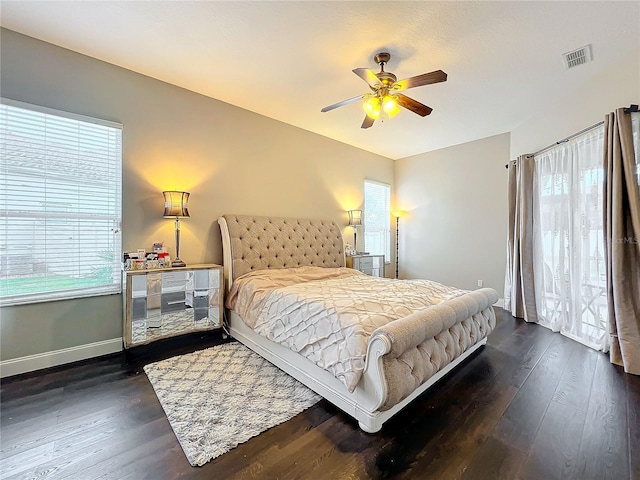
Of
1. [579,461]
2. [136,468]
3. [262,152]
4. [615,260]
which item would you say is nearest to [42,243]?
[136,468]

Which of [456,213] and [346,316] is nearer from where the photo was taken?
[346,316]

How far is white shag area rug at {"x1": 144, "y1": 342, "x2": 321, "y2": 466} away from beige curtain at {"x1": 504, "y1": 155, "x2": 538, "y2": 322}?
132 inches

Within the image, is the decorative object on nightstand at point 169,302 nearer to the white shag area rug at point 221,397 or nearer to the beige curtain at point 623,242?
the white shag area rug at point 221,397

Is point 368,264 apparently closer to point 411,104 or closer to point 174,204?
point 411,104

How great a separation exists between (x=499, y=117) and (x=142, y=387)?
5.05 metres

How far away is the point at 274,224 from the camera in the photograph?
3.78 m

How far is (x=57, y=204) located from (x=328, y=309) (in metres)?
2.59

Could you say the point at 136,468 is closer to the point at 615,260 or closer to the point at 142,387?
the point at 142,387

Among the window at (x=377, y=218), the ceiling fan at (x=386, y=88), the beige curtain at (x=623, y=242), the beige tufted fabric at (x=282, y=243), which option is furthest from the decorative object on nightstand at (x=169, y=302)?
the beige curtain at (x=623, y=242)

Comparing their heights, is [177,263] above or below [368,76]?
below

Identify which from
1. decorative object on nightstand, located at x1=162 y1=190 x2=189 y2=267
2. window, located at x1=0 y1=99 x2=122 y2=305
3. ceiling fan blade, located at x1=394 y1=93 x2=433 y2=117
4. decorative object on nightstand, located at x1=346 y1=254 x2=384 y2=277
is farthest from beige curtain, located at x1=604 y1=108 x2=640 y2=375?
window, located at x1=0 y1=99 x2=122 y2=305

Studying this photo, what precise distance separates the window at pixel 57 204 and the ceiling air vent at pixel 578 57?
433cm

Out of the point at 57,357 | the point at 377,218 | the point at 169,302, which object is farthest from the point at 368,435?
the point at 377,218

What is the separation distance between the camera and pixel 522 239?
3.76 metres
